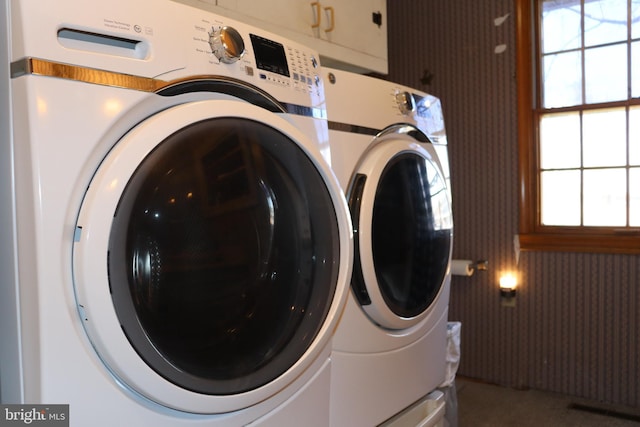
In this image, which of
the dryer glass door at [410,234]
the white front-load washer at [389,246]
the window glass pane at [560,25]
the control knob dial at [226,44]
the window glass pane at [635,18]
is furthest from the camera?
the window glass pane at [560,25]

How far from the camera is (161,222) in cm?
81

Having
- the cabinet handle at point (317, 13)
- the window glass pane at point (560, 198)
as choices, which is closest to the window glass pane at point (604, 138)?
the window glass pane at point (560, 198)

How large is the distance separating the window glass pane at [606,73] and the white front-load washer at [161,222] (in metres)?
2.09

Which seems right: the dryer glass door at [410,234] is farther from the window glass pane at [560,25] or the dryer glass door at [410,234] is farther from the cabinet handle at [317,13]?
the window glass pane at [560,25]

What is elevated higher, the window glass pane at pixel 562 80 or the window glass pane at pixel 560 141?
the window glass pane at pixel 562 80

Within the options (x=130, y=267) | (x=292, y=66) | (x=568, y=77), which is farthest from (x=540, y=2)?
(x=130, y=267)

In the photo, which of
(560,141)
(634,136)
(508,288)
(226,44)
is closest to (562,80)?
(560,141)

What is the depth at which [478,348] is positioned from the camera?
2824 mm

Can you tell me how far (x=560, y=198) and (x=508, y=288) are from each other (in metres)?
0.54

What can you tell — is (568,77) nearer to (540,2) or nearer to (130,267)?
(540,2)

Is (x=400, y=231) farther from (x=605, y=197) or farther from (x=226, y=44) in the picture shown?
(x=605, y=197)

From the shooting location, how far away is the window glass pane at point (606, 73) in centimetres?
250

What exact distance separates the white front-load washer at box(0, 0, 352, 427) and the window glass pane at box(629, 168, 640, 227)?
2030 mm

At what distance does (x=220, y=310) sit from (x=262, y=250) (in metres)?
0.15
